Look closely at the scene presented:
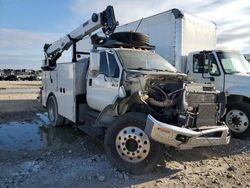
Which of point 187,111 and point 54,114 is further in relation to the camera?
point 54,114

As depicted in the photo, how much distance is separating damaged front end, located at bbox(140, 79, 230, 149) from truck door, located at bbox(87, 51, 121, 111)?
0.85 metres

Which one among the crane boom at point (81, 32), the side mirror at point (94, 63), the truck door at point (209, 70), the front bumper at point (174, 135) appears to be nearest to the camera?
the front bumper at point (174, 135)

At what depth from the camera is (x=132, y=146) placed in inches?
212

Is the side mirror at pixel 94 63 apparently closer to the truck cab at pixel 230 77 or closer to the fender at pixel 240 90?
the truck cab at pixel 230 77

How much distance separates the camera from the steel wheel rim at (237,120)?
817 centimetres

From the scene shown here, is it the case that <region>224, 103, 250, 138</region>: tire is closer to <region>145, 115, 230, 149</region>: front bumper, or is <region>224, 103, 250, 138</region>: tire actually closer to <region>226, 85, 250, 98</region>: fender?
<region>226, 85, 250, 98</region>: fender

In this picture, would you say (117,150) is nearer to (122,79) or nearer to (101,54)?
(122,79)

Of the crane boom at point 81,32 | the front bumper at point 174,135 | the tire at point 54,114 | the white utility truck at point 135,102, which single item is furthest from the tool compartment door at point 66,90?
the front bumper at point 174,135

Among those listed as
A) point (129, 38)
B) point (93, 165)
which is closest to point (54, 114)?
point (129, 38)

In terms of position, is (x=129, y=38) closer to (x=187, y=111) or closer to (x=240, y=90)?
(x=187, y=111)

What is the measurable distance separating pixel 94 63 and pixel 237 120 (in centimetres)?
420

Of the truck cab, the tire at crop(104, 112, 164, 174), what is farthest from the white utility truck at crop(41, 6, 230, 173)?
the truck cab

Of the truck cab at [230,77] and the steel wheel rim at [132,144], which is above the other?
the truck cab at [230,77]

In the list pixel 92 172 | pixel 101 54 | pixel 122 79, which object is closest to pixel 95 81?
pixel 101 54
